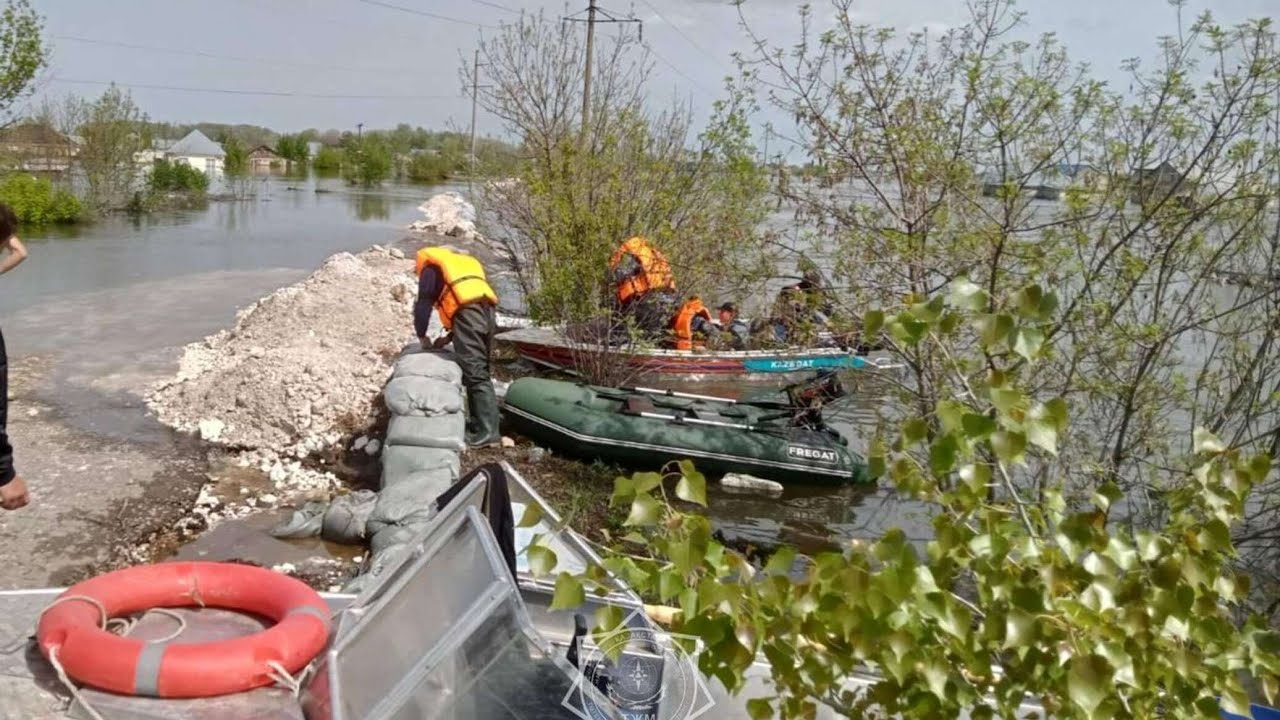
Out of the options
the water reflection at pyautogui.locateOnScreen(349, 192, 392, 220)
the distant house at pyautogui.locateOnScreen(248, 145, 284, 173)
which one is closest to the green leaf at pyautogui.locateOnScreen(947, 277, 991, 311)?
the water reflection at pyautogui.locateOnScreen(349, 192, 392, 220)

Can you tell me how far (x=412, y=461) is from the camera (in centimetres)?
716

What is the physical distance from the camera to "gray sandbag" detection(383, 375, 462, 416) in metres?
7.62

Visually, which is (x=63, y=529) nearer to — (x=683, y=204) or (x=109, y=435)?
(x=109, y=435)

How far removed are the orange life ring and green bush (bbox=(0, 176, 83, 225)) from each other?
24.9 m

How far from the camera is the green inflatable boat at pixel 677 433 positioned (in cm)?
916

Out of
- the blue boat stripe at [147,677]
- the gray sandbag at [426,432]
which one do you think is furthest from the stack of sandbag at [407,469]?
the blue boat stripe at [147,677]

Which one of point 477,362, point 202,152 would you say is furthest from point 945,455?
point 202,152

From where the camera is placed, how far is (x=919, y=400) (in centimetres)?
632

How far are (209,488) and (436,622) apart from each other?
18.2ft

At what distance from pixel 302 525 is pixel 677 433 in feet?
11.7

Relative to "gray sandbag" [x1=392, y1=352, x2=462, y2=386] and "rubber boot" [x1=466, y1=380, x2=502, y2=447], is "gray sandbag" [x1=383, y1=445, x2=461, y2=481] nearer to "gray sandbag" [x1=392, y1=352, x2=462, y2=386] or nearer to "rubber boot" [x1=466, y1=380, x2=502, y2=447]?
"gray sandbag" [x1=392, y1=352, x2=462, y2=386]

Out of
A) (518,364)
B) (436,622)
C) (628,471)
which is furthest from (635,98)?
(436,622)

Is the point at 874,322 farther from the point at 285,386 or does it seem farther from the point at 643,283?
the point at 643,283

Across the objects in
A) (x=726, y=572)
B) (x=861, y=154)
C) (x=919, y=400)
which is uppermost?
(x=861, y=154)
